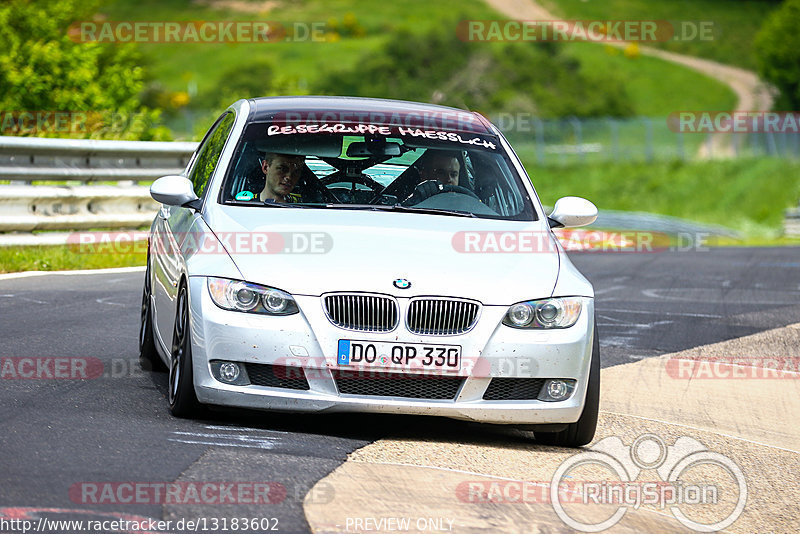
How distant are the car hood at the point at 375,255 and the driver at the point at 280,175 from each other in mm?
250

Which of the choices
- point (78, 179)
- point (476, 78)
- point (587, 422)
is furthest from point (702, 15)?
point (587, 422)

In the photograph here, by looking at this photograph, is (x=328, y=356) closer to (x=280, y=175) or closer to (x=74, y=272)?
(x=280, y=175)

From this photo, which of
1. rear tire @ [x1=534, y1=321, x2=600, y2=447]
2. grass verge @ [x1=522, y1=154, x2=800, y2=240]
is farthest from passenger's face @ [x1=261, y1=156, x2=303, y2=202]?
grass verge @ [x1=522, y1=154, x2=800, y2=240]

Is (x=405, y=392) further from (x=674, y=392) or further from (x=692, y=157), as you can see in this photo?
(x=692, y=157)

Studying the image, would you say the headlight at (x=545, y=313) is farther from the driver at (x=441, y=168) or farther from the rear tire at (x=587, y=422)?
the driver at (x=441, y=168)

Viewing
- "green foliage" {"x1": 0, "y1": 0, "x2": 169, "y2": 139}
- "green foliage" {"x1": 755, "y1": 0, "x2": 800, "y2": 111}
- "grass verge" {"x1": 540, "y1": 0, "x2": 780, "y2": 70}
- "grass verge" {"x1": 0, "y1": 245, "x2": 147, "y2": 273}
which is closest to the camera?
"grass verge" {"x1": 0, "y1": 245, "x2": 147, "y2": 273}

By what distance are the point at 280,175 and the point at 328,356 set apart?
155cm

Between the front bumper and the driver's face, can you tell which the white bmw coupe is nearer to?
the front bumper

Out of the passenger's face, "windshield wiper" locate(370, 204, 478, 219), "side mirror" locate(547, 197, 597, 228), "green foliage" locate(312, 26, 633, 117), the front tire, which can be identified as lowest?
"green foliage" locate(312, 26, 633, 117)

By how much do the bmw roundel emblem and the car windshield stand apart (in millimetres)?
1046

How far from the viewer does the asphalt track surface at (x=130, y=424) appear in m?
5.07

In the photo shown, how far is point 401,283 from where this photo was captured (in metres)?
6.19

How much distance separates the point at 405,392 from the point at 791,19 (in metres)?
84.8

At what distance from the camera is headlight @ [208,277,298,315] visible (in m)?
6.16
